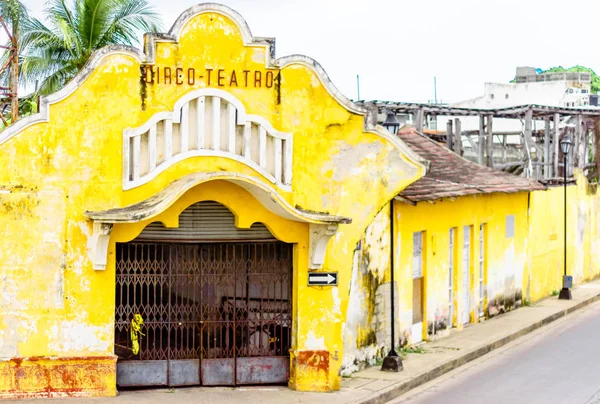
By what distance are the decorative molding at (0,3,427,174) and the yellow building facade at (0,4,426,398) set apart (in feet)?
0.06

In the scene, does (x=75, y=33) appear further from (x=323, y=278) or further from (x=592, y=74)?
(x=592, y=74)

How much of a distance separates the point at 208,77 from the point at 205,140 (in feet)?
2.75

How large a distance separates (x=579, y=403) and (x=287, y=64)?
20.1 ft

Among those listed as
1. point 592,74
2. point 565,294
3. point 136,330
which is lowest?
point 565,294

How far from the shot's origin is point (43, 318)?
13.2 meters

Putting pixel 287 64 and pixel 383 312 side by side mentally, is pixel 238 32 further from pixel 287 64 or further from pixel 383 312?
pixel 383 312

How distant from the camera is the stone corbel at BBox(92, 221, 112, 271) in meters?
12.9

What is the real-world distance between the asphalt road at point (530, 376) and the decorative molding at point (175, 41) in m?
3.62

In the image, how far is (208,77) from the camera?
13.7 metres

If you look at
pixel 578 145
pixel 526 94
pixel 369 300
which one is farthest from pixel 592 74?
pixel 369 300

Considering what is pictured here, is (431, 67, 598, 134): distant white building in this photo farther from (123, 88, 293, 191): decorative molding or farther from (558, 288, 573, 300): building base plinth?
(123, 88, 293, 191): decorative molding

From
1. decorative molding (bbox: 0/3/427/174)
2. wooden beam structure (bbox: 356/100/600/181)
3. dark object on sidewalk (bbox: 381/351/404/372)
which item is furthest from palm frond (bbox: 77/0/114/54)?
dark object on sidewalk (bbox: 381/351/404/372)

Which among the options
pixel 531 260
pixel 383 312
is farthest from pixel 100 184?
Result: pixel 531 260

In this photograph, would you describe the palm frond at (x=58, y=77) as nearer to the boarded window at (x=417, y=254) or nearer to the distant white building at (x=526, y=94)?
the boarded window at (x=417, y=254)
